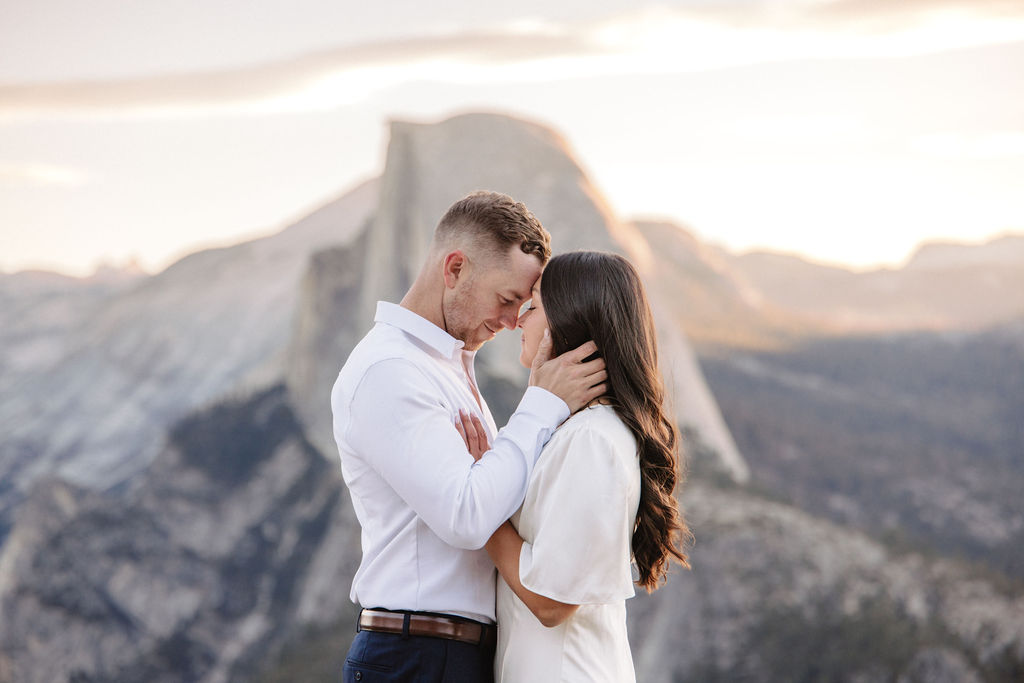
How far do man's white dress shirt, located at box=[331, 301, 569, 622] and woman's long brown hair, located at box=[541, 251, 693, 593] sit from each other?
0.72ft

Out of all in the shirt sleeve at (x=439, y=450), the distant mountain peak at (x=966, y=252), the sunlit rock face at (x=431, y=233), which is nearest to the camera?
the shirt sleeve at (x=439, y=450)

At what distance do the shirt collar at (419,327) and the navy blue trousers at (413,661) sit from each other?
3.13ft

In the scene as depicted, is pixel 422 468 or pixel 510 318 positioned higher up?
pixel 510 318

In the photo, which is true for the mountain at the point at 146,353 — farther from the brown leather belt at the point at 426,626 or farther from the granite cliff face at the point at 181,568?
the brown leather belt at the point at 426,626

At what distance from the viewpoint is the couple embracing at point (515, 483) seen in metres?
3.05

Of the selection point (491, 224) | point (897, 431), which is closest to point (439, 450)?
point (491, 224)

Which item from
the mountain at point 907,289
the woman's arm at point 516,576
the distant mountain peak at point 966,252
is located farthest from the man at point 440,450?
the distant mountain peak at point 966,252

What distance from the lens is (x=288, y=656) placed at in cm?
2875

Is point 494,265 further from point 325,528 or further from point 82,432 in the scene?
point 82,432

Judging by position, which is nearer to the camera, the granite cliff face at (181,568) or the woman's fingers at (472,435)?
the woman's fingers at (472,435)

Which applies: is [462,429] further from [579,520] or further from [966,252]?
[966,252]

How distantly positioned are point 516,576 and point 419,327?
91 cm

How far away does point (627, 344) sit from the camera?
10.6 feet

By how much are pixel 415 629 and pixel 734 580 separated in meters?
17.8
